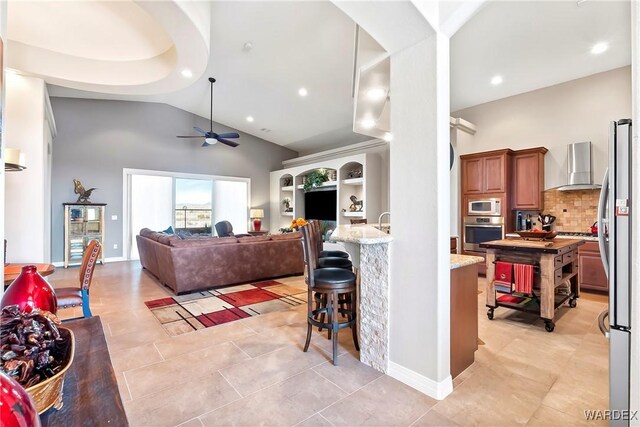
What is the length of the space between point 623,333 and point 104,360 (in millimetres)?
2326

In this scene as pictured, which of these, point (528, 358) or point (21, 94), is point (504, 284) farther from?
point (21, 94)

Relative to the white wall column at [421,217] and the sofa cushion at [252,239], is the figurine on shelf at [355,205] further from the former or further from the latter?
the white wall column at [421,217]

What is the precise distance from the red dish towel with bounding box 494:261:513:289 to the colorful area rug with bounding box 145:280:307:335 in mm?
2344

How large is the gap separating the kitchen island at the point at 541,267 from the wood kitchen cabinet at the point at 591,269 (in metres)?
0.99

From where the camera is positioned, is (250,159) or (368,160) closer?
(368,160)

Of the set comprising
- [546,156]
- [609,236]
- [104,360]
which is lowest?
[104,360]

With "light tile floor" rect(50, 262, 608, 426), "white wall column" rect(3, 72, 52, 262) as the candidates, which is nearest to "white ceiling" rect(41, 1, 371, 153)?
"white wall column" rect(3, 72, 52, 262)

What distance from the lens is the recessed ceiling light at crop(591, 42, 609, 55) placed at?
3.96 metres

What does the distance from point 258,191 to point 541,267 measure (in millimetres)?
8023

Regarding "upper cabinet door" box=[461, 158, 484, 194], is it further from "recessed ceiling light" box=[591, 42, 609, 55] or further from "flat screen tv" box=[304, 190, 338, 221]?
"flat screen tv" box=[304, 190, 338, 221]

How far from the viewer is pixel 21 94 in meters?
4.07

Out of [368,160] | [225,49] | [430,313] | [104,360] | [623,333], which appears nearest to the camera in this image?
[104,360]

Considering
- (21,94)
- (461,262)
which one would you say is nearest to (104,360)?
(461,262)

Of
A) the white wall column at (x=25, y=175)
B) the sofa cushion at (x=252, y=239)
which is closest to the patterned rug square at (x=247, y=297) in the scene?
the sofa cushion at (x=252, y=239)
